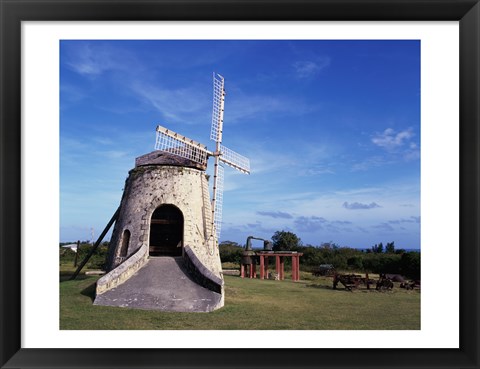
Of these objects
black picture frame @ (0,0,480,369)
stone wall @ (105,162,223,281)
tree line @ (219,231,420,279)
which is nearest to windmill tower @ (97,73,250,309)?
stone wall @ (105,162,223,281)

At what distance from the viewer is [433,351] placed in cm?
462

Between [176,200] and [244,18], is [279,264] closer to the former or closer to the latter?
[176,200]

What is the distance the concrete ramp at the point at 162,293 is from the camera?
8.44 metres

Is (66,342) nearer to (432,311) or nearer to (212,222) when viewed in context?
(432,311)

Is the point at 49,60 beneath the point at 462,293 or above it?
above

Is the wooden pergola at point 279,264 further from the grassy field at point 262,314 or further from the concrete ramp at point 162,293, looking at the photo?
the concrete ramp at point 162,293

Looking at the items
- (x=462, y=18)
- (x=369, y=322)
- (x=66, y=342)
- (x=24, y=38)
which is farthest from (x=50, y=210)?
(x=369, y=322)

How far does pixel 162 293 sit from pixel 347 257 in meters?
14.4

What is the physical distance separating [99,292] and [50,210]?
4394 millimetres

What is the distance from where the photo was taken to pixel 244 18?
455 cm

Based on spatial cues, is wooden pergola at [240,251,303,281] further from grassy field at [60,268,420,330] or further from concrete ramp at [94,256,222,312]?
concrete ramp at [94,256,222,312]

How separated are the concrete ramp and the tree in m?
13.1

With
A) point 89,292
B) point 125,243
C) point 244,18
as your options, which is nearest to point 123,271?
point 89,292

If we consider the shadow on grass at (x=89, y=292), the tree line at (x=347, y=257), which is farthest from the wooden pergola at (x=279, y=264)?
the shadow on grass at (x=89, y=292)
